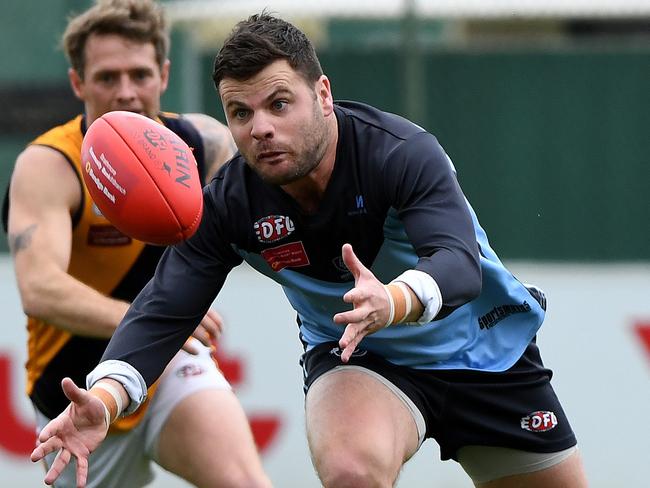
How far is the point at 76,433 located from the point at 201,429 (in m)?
1.38

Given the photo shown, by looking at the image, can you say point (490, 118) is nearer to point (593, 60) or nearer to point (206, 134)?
point (593, 60)

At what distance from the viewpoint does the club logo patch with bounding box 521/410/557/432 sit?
16.8 ft

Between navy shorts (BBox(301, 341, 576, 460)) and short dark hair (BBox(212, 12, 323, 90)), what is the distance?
104 cm

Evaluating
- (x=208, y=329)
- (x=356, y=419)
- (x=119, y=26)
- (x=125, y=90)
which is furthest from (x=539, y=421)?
(x=119, y=26)

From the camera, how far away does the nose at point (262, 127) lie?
4.41 meters

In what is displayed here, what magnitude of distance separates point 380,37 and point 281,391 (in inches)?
120

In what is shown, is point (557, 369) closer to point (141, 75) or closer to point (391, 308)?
point (141, 75)

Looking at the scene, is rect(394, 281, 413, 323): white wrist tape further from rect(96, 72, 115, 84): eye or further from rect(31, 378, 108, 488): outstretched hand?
rect(96, 72, 115, 84): eye

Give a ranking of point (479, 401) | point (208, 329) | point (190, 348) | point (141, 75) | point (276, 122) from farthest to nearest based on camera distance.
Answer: point (141, 75) → point (190, 348) → point (208, 329) → point (479, 401) → point (276, 122)

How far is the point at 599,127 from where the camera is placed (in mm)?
9516

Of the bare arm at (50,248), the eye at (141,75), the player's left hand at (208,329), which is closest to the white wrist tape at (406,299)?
the player's left hand at (208,329)

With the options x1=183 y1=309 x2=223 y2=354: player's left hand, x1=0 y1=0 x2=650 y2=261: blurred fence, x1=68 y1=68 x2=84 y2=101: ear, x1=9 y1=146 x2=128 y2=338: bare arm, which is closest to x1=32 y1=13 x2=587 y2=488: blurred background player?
x1=183 y1=309 x2=223 y2=354: player's left hand

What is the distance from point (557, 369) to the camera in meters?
7.95

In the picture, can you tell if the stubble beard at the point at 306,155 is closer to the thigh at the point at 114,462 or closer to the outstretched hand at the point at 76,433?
the outstretched hand at the point at 76,433
